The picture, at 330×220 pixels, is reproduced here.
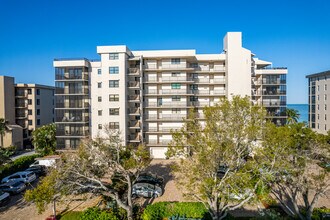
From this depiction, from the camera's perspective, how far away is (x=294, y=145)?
18125mm

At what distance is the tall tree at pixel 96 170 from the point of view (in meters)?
16.0

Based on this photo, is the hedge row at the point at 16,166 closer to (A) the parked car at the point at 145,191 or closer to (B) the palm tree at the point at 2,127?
(B) the palm tree at the point at 2,127

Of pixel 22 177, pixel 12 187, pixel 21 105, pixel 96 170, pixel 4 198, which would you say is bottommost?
pixel 4 198

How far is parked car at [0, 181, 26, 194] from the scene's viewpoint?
23495 mm

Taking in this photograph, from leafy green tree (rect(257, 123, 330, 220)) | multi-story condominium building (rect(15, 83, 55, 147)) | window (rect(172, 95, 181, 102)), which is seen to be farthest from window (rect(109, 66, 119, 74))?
multi-story condominium building (rect(15, 83, 55, 147))

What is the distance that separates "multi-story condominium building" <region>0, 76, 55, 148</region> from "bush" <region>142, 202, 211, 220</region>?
41659 millimetres

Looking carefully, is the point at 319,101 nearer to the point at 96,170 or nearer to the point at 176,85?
the point at 176,85

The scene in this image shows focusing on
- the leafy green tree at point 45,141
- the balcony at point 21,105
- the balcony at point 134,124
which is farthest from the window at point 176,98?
the balcony at point 21,105

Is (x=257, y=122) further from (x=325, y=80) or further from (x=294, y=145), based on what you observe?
(x=325, y=80)

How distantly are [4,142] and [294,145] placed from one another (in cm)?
5258

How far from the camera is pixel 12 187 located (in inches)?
931

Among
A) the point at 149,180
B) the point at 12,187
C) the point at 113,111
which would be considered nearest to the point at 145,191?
the point at 149,180

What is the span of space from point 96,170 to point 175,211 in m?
7.62

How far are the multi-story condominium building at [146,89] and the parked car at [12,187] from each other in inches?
421
